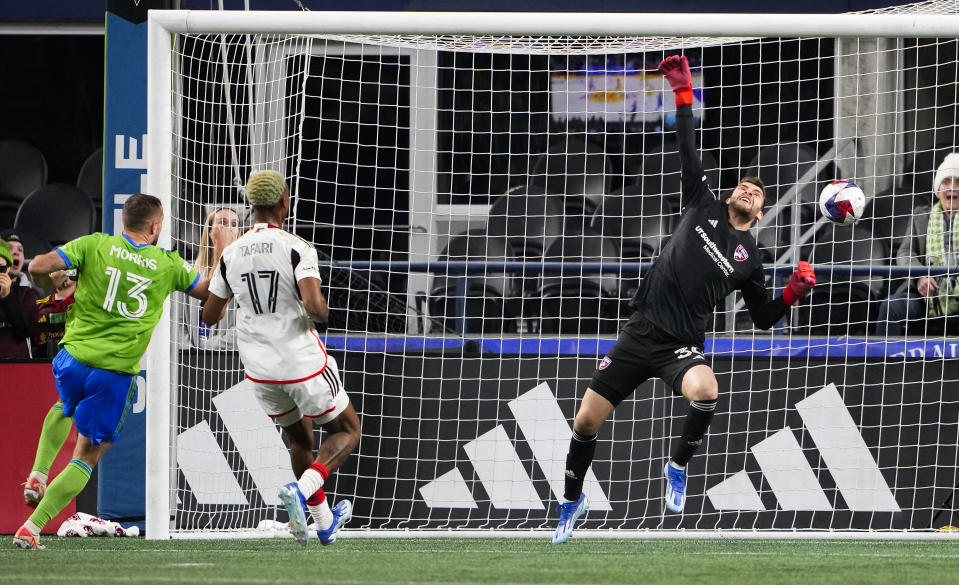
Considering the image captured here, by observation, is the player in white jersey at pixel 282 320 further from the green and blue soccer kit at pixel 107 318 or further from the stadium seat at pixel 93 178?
the stadium seat at pixel 93 178

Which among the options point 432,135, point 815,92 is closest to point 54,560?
point 432,135

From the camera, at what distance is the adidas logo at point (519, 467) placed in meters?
9.16

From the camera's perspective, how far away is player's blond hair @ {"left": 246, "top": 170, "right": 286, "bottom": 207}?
21.9 ft

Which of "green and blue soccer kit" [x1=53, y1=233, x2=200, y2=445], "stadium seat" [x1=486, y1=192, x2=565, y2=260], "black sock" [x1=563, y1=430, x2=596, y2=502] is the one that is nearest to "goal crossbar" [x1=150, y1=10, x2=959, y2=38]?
"green and blue soccer kit" [x1=53, y1=233, x2=200, y2=445]

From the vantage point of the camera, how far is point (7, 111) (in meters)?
14.8

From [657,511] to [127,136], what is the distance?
4.38m

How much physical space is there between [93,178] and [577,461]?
809cm

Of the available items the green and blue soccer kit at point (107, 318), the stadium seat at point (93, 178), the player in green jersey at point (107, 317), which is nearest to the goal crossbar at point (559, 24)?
the player in green jersey at point (107, 317)

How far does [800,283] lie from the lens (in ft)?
24.3

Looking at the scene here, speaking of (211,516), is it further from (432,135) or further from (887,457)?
(887,457)

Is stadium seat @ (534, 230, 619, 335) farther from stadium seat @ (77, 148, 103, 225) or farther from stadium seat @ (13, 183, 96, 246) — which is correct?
→ stadium seat @ (77, 148, 103, 225)

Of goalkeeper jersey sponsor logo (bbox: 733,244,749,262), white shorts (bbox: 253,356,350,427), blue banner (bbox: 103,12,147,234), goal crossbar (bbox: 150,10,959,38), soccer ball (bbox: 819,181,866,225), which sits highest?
goal crossbar (bbox: 150,10,959,38)

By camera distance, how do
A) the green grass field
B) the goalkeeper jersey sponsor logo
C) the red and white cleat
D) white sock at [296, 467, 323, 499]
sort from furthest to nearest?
the goalkeeper jersey sponsor logo, the red and white cleat, white sock at [296, 467, 323, 499], the green grass field

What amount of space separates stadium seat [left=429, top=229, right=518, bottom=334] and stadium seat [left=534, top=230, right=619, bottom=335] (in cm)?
30
